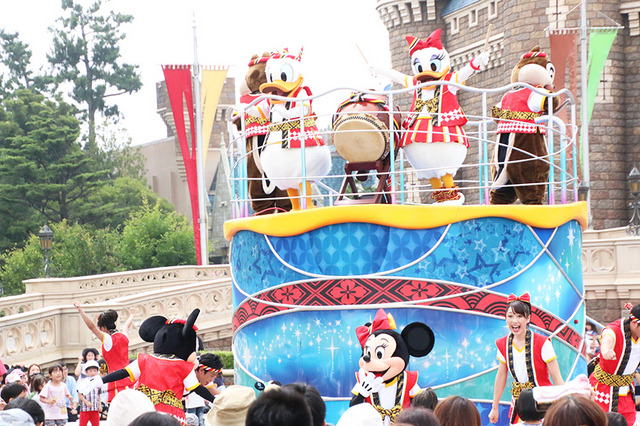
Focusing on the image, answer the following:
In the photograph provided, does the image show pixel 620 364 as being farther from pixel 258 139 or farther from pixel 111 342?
pixel 111 342

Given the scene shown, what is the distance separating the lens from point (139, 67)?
50.3 meters

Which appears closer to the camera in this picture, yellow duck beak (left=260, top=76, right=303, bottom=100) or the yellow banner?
yellow duck beak (left=260, top=76, right=303, bottom=100)

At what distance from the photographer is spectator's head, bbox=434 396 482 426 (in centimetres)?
415

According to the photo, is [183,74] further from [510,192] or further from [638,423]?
[638,423]

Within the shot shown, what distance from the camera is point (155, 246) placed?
32.5 metres

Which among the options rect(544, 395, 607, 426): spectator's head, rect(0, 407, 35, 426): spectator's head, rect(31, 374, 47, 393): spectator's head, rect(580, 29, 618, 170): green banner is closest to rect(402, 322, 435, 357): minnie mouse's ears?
rect(544, 395, 607, 426): spectator's head

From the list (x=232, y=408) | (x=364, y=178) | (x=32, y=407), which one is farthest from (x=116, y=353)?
(x=232, y=408)

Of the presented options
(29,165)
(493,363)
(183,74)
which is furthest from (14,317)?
(29,165)

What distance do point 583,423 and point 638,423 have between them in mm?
4492

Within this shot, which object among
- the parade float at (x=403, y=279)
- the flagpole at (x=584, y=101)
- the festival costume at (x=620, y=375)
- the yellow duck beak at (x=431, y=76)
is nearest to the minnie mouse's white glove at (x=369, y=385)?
the parade float at (x=403, y=279)

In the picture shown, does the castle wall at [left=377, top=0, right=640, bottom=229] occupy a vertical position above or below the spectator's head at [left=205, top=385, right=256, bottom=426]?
above

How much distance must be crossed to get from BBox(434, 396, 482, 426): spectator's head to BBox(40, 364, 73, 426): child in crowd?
611 cm

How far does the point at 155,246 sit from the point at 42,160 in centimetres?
1008

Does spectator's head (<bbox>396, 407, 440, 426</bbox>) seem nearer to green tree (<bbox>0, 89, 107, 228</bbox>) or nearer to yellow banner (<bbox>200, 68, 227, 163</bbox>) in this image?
yellow banner (<bbox>200, 68, 227, 163</bbox>)
